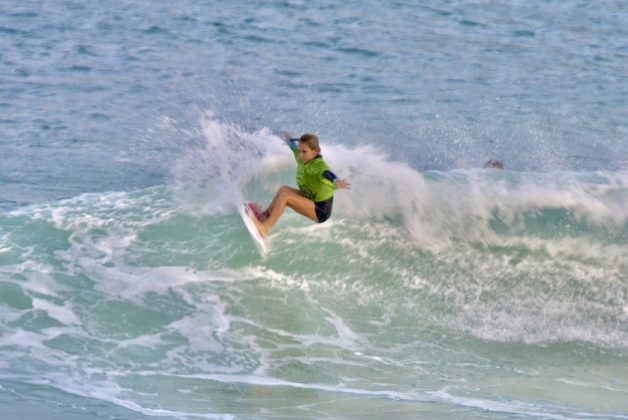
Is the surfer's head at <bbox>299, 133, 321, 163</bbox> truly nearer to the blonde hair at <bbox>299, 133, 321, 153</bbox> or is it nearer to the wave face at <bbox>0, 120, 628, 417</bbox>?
the blonde hair at <bbox>299, 133, 321, 153</bbox>

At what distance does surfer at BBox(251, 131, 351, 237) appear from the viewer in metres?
10.2

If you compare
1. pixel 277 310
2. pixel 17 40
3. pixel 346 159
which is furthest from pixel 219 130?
pixel 17 40

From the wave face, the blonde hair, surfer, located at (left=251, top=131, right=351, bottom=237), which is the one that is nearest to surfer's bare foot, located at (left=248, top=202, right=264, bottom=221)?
surfer, located at (left=251, top=131, right=351, bottom=237)

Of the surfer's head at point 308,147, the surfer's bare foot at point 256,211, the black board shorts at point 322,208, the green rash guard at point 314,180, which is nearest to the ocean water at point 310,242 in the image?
the surfer's bare foot at point 256,211

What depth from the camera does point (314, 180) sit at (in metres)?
10.4

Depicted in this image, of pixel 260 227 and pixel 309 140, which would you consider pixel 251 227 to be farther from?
pixel 309 140

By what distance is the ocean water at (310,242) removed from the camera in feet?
29.3

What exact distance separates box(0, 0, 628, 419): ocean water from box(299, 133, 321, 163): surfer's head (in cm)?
146

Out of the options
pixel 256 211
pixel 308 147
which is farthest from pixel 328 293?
pixel 308 147

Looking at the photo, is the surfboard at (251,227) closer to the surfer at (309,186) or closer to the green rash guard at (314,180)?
the surfer at (309,186)

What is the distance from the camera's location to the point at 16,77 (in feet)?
64.7

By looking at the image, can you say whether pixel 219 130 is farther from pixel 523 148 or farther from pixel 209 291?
pixel 523 148

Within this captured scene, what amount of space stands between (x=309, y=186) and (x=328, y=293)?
124cm

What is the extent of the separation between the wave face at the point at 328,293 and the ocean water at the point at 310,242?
0.03 metres
